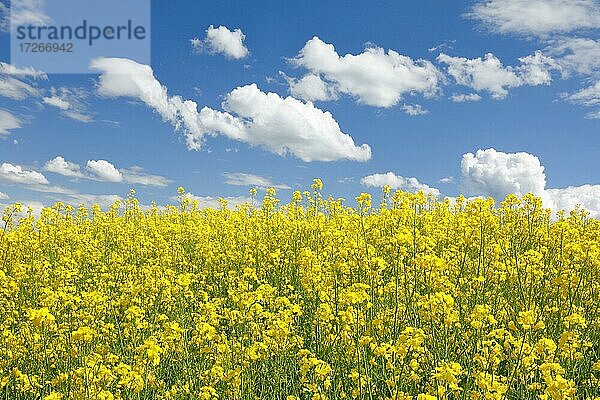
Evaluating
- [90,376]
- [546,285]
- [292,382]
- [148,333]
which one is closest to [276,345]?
[292,382]

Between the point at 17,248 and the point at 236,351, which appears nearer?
the point at 236,351

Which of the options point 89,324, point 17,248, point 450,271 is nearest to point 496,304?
point 450,271

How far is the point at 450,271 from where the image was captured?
6086mm

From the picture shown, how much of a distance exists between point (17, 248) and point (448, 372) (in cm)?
839

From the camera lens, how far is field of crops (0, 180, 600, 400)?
4.03m

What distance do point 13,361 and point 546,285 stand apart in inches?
218

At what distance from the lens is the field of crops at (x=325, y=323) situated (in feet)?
13.2

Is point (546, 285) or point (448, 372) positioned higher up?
point (546, 285)

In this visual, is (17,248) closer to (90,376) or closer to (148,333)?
(148,333)

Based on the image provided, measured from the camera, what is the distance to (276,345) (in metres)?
4.55

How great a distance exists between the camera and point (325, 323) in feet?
16.8

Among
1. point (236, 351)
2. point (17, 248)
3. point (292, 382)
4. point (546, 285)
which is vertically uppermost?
point (17, 248)

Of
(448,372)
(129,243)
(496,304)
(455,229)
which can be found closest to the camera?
(448,372)

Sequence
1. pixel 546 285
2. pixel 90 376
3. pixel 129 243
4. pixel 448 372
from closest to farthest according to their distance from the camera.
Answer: pixel 448 372, pixel 90 376, pixel 546 285, pixel 129 243
